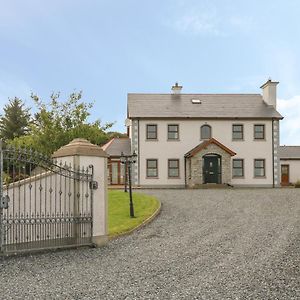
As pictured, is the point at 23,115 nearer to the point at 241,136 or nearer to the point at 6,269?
the point at 241,136

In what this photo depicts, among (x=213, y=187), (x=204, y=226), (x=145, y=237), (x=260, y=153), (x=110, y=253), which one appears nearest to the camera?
(x=110, y=253)

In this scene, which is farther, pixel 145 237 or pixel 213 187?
pixel 213 187

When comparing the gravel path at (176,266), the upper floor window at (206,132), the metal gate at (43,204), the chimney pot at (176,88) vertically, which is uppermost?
the chimney pot at (176,88)

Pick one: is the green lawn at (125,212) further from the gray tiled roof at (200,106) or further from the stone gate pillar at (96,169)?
the gray tiled roof at (200,106)

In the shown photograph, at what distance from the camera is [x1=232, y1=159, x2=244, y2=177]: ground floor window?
3566 centimetres

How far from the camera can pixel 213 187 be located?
3325 centimetres

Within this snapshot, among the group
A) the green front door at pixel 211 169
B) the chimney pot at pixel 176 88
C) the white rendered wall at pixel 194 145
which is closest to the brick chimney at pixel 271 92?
the white rendered wall at pixel 194 145

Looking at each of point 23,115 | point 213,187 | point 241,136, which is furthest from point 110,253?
point 23,115

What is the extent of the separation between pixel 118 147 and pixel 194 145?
6954 mm

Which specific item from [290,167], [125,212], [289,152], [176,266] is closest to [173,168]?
[290,167]

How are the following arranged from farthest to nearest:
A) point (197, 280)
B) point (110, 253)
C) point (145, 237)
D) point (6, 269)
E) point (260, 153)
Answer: point (260, 153) → point (145, 237) → point (110, 253) → point (6, 269) → point (197, 280)

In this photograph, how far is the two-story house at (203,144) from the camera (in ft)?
113

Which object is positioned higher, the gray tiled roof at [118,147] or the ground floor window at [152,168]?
the gray tiled roof at [118,147]

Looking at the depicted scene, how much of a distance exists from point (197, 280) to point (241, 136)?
29.8 metres
